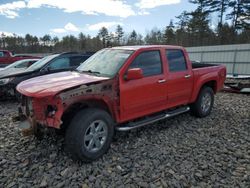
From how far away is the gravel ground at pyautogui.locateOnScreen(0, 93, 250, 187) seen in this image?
3.10m

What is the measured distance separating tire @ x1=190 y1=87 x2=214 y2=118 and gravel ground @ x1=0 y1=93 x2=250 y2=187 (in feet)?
1.83

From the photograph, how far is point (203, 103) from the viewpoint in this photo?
586 centimetres

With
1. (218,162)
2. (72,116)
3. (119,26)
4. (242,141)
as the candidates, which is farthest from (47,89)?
(119,26)

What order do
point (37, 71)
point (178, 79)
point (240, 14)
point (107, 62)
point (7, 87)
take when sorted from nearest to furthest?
point (107, 62)
point (178, 79)
point (7, 87)
point (37, 71)
point (240, 14)

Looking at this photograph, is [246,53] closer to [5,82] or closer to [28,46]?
[5,82]

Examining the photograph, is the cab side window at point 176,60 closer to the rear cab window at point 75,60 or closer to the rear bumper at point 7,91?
the rear cab window at point 75,60

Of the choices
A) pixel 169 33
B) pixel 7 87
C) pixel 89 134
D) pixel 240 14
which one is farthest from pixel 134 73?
pixel 169 33

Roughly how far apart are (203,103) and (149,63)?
2321 millimetres

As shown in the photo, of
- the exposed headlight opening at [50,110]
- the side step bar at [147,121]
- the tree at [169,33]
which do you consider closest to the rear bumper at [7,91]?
the exposed headlight opening at [50,110]

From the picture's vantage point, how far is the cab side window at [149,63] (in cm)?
420

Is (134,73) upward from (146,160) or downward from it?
upward

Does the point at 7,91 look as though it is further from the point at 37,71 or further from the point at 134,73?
the point at 134,73

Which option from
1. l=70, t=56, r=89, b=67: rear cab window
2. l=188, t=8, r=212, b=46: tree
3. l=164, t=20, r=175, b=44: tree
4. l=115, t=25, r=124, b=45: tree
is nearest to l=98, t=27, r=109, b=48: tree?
l=115, t=25, r=124, b=45: tree

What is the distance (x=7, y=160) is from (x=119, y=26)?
210ft
